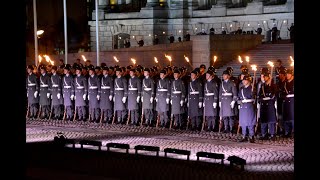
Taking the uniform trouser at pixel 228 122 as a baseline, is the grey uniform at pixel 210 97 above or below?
above

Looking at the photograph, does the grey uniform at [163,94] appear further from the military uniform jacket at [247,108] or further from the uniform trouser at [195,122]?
the military uniform jacket at [247,108]

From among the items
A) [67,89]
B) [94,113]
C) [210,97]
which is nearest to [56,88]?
[67,89]

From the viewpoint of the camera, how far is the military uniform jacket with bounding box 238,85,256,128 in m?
16.3

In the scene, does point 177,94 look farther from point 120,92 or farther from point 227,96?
point 120,92

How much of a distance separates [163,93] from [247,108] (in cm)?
360

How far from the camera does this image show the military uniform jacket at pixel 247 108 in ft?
53.5

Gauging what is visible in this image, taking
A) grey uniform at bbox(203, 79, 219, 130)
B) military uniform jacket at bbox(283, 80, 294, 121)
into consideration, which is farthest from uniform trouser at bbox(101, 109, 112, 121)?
military uniform jacket at bbox(283, 80, 294, 121)

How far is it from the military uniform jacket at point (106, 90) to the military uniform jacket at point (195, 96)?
3.22 m

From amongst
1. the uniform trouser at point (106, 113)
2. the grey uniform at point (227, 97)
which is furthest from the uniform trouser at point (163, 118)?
the grey uniform at point (227, 97)

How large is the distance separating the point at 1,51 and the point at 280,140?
12.9 metres

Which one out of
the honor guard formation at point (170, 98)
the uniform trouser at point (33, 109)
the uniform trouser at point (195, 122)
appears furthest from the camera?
the uniform trouser at point (33, 109)

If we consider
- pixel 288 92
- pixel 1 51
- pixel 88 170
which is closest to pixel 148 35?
pixel 288 92

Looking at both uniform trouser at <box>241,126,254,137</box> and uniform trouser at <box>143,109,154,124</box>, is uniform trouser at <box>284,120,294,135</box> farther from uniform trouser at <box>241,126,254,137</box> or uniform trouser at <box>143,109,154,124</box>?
uniform trouser at <box>143,109,154,124</box>
